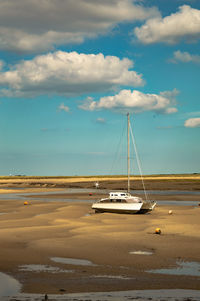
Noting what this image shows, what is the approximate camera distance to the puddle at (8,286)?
1430 centimetres

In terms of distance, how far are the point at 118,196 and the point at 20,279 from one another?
28.2 m

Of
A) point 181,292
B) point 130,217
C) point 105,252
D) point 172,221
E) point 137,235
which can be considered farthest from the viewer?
point 130,217

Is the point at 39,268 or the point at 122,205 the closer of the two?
the point at 39,268

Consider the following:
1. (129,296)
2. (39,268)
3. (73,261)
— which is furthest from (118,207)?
(129,296)

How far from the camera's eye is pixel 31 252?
21.6m

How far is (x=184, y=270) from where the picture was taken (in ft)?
57.5

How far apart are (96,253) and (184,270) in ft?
17.6

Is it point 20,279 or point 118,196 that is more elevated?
point 118,196

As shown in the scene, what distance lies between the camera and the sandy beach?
15516 mm

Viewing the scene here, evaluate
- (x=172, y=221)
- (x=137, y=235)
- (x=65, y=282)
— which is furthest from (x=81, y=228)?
(x=65, y=282)

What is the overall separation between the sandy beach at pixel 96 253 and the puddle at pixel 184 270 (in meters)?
0.32

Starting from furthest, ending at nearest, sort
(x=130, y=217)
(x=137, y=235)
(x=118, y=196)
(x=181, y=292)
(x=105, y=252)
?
1. (x=118, y=196)
2. (x=130, y=217)
3. (x=137, y=235)
4. (x=105, y=252)
5. (x=181, y=292)

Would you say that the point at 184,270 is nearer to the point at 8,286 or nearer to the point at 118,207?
the point at 8,286

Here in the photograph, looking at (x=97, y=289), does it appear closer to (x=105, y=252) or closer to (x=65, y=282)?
(x=65, y=282)
